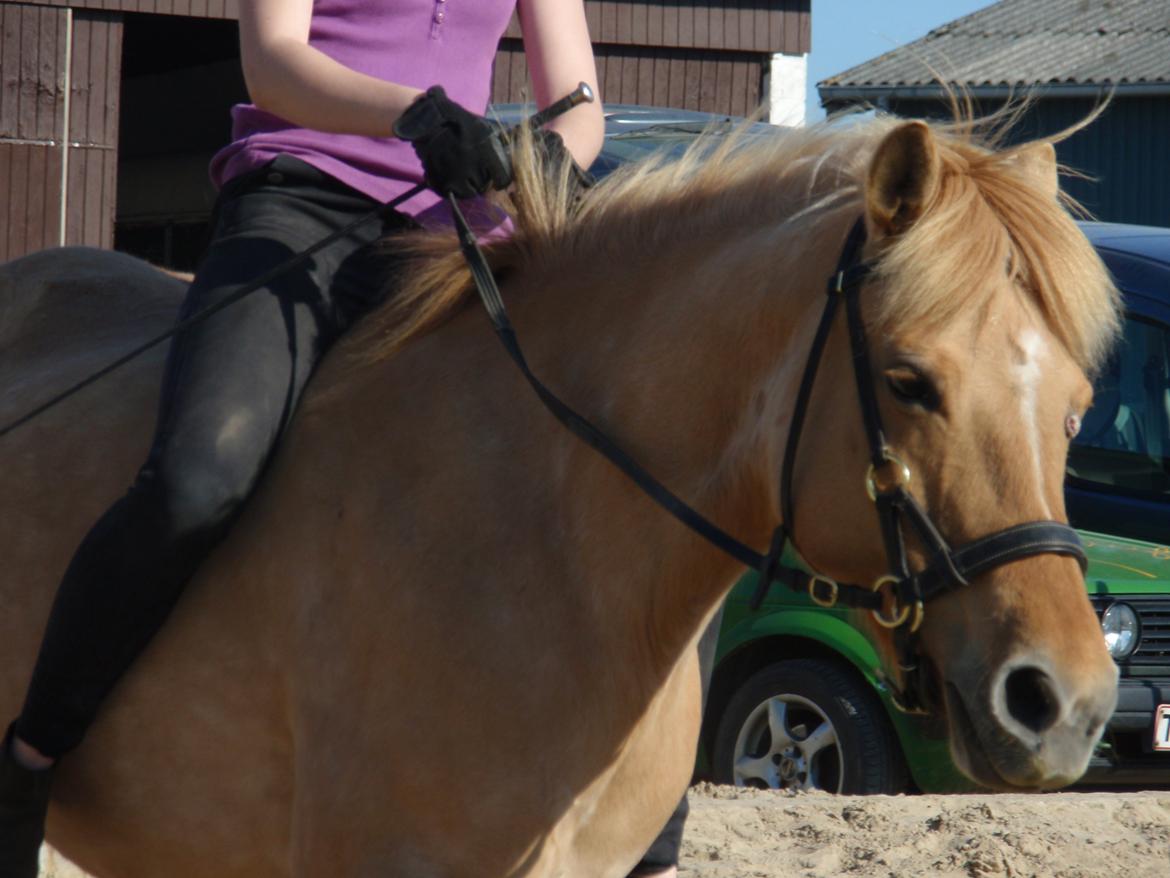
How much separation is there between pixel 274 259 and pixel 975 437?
4.60 feet

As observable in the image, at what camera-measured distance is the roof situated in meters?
22.3

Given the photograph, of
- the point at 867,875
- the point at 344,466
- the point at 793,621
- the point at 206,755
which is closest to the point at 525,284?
the point at 344,466

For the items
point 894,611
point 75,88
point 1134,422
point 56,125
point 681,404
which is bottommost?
point 1134,422

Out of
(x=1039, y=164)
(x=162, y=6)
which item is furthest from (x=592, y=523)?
(x=162, y=6)

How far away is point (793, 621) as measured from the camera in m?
6.31

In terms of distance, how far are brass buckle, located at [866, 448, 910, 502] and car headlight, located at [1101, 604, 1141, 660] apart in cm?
417

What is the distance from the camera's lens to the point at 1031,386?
7.22 ft

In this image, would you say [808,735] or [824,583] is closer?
[824,583]

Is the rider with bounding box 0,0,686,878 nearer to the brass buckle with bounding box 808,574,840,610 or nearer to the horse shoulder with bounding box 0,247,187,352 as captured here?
the horse shoulder with bounding box 0,247,187,352

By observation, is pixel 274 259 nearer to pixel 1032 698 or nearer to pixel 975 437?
pixel 975 437

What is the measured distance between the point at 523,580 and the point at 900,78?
22.2m

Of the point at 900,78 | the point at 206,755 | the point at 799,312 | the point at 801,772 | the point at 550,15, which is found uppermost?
the point at 900,78

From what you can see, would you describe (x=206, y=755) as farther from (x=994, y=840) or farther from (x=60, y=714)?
(x=994, y=840)

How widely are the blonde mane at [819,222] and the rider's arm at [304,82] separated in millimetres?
244
